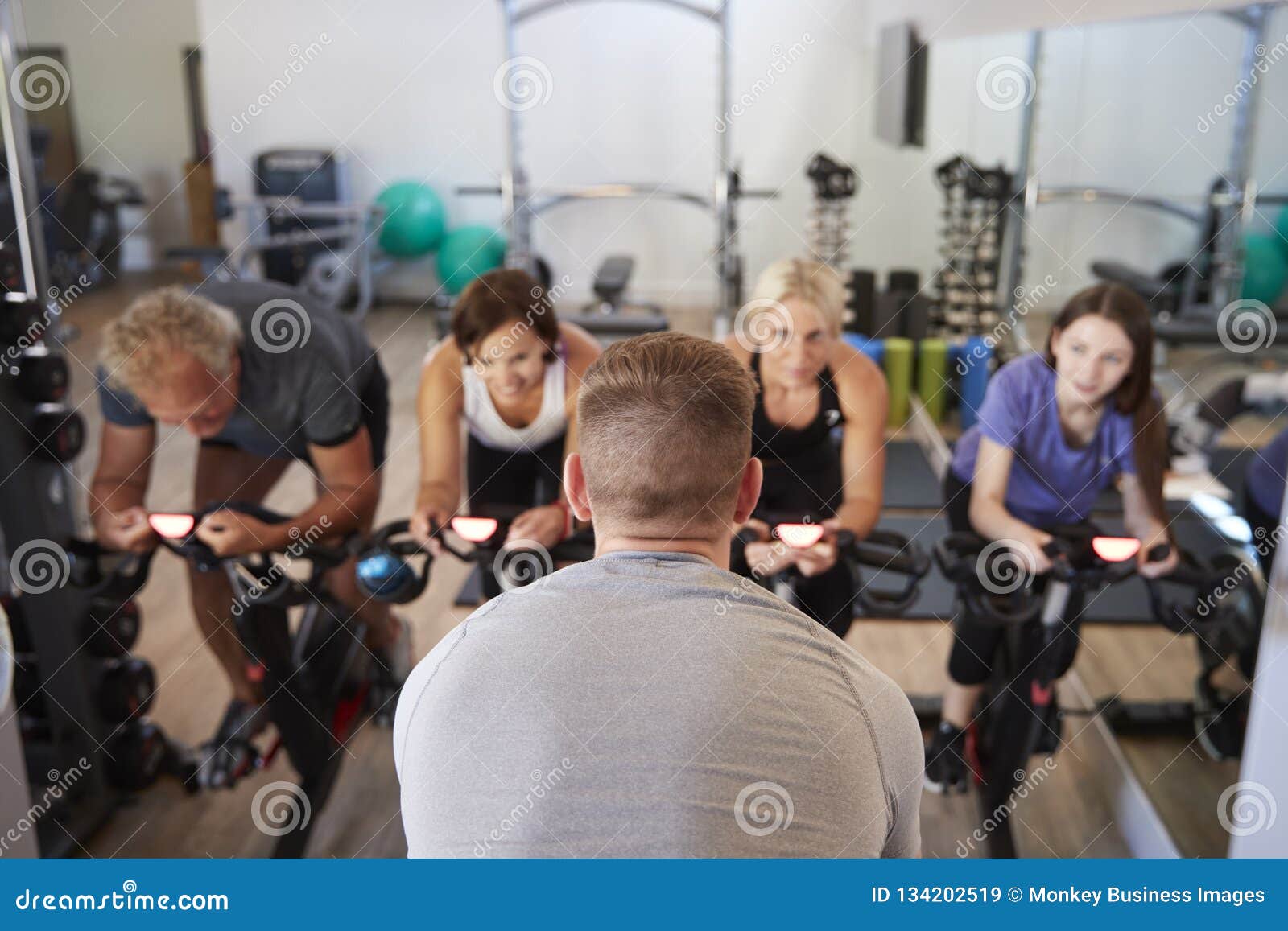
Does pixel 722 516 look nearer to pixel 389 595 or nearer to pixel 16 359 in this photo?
pixel 389 595

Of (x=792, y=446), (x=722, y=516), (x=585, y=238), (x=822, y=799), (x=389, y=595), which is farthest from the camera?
(x=585, y=238)

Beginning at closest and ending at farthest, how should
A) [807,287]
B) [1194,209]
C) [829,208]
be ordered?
[807,287] → [1194,209] → [829,208]

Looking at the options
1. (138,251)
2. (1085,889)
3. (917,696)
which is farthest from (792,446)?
(138,251)

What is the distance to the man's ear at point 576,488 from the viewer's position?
1.10 m

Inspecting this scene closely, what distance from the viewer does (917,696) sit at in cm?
281

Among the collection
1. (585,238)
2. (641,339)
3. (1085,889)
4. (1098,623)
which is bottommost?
(1098,623)

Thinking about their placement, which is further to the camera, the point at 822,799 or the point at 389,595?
the point at 389,595

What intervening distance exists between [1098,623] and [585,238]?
16.7 ft

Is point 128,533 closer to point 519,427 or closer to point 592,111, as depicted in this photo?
point 519,427

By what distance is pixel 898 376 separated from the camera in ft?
15.6
